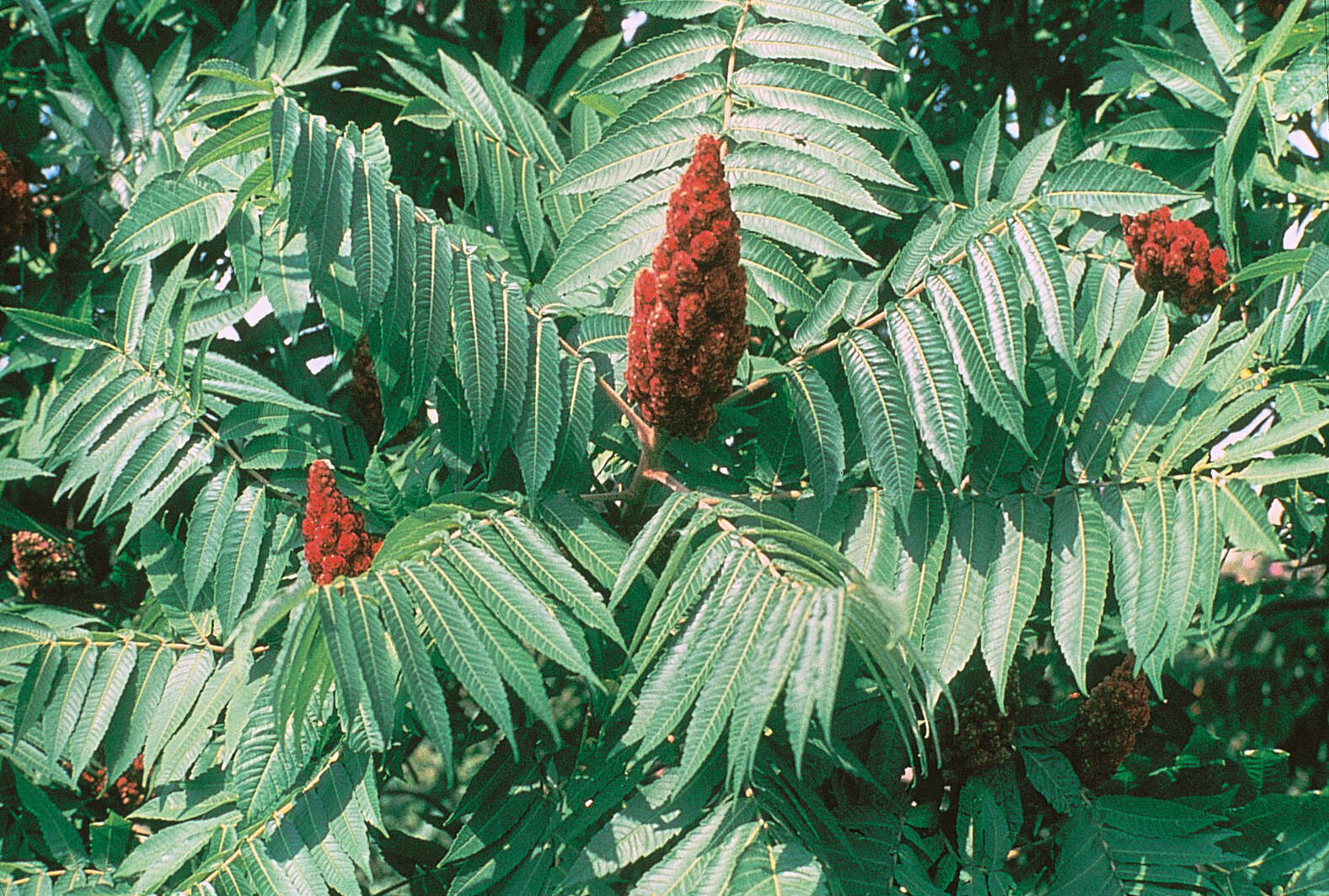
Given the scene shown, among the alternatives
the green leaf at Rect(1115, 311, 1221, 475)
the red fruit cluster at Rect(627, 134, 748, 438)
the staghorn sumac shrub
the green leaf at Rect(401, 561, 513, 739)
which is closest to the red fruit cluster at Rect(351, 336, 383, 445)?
the staghorn sumac shrub

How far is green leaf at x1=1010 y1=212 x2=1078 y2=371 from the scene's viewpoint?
6.31 feet

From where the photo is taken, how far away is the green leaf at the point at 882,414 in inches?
76.4

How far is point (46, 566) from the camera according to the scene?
299 centimetres

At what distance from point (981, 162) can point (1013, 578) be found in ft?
3.29

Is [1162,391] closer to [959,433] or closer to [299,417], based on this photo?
[959,433]

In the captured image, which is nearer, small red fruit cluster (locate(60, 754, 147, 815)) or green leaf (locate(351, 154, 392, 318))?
green leaf (locate(351, 154, 392, 318))

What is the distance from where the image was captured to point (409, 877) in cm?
261

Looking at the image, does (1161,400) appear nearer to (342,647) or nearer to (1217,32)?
(1217,32)

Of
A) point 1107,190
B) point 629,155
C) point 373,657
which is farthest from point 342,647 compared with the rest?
point 1107,190

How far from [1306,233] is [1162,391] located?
0.82 m

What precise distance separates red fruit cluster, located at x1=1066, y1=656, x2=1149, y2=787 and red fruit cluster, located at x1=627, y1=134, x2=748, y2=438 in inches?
42.4

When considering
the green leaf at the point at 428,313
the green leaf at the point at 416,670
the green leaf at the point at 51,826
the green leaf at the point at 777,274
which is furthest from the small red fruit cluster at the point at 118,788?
the green leaf at the point at 777,274

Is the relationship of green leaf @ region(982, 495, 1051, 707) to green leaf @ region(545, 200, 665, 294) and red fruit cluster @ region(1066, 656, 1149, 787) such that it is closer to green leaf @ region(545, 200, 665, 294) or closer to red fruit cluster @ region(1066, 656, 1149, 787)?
red fruit cluster @ region(1066, 656, 1149, 787)

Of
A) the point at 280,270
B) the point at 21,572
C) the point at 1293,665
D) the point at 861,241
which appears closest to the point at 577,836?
the point at 280,270
